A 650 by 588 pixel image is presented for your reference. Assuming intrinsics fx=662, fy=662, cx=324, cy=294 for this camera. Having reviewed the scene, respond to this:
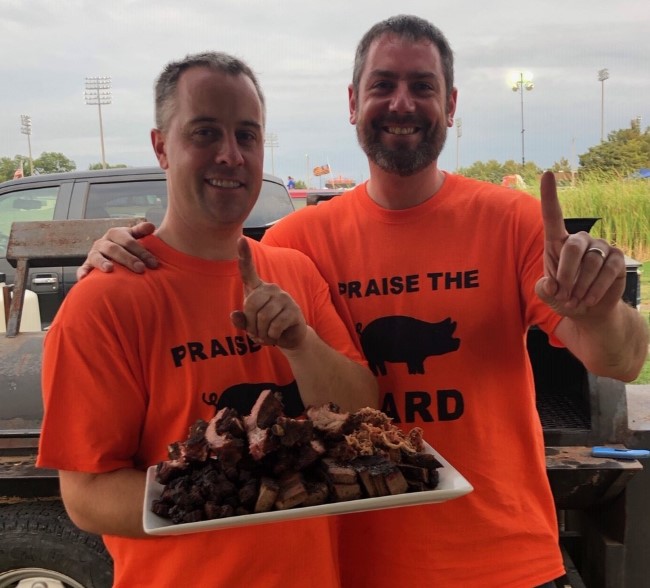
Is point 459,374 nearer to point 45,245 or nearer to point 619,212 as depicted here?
point 45,245

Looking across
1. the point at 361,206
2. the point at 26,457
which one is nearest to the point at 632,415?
the point at 361,206

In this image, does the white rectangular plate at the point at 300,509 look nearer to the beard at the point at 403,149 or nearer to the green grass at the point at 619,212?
the beard at the point at 403,149

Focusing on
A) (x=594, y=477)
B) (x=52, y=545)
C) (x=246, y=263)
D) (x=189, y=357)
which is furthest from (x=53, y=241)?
(x=594, y=477)

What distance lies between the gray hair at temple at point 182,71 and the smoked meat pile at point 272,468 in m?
0.85

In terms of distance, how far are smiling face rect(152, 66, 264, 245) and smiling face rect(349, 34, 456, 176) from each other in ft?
1.58

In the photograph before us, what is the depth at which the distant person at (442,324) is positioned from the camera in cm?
192

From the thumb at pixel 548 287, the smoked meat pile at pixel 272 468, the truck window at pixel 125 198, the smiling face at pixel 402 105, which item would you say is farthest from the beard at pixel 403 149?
the truck window at pixel 125 198

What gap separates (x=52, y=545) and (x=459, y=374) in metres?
1.75

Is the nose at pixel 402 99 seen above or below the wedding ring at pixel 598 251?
above

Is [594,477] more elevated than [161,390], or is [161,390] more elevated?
[161,390]

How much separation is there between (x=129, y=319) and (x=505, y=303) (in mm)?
1100

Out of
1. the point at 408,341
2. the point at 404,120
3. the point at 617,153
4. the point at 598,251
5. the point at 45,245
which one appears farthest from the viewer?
the point at 617,153

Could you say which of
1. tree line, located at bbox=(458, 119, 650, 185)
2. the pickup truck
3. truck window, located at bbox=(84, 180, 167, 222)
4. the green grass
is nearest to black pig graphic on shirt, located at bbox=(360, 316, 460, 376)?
the pickup truck

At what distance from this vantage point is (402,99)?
6.79 ft
